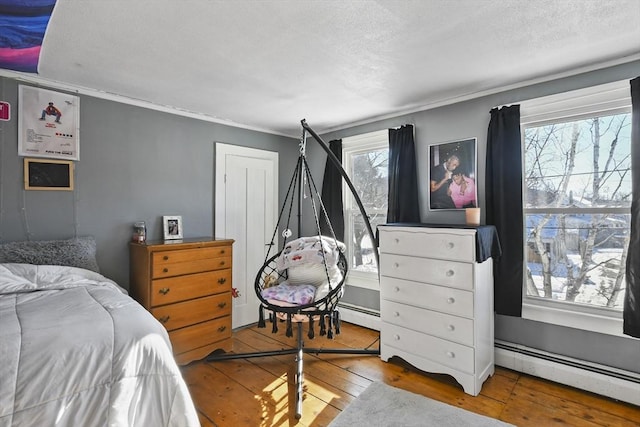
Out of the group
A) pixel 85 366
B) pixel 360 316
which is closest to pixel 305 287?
pixel 360 316

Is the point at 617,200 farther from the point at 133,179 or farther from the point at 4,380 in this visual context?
the point at 133,179

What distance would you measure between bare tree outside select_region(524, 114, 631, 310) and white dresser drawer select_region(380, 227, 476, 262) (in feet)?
2.35

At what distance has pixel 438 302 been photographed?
2432mm

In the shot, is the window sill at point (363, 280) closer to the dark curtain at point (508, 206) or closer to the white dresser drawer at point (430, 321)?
the white dresser drawer at point (430, 321)

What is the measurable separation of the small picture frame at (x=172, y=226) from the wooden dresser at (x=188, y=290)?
278 mm

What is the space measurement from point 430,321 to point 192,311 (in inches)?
79.6

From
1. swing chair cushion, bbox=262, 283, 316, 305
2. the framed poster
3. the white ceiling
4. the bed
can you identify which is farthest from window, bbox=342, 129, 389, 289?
the bed

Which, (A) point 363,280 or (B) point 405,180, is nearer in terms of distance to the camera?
(B) point 405,180

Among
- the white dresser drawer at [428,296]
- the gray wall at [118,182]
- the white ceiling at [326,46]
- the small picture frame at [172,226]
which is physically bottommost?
the white dresser drawer at [428,296]

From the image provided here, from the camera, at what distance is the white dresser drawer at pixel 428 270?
7.57 feet

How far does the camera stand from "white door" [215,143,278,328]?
350 centimetres

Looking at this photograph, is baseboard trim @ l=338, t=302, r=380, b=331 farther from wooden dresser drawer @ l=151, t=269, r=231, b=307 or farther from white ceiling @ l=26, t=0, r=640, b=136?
white ceiling @ l=26, t=0, r=640, b=136

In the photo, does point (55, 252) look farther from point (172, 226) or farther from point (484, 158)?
point (484, 158)

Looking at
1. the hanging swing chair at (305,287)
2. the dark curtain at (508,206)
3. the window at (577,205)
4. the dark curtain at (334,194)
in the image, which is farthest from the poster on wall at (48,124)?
the window at (577,205)
